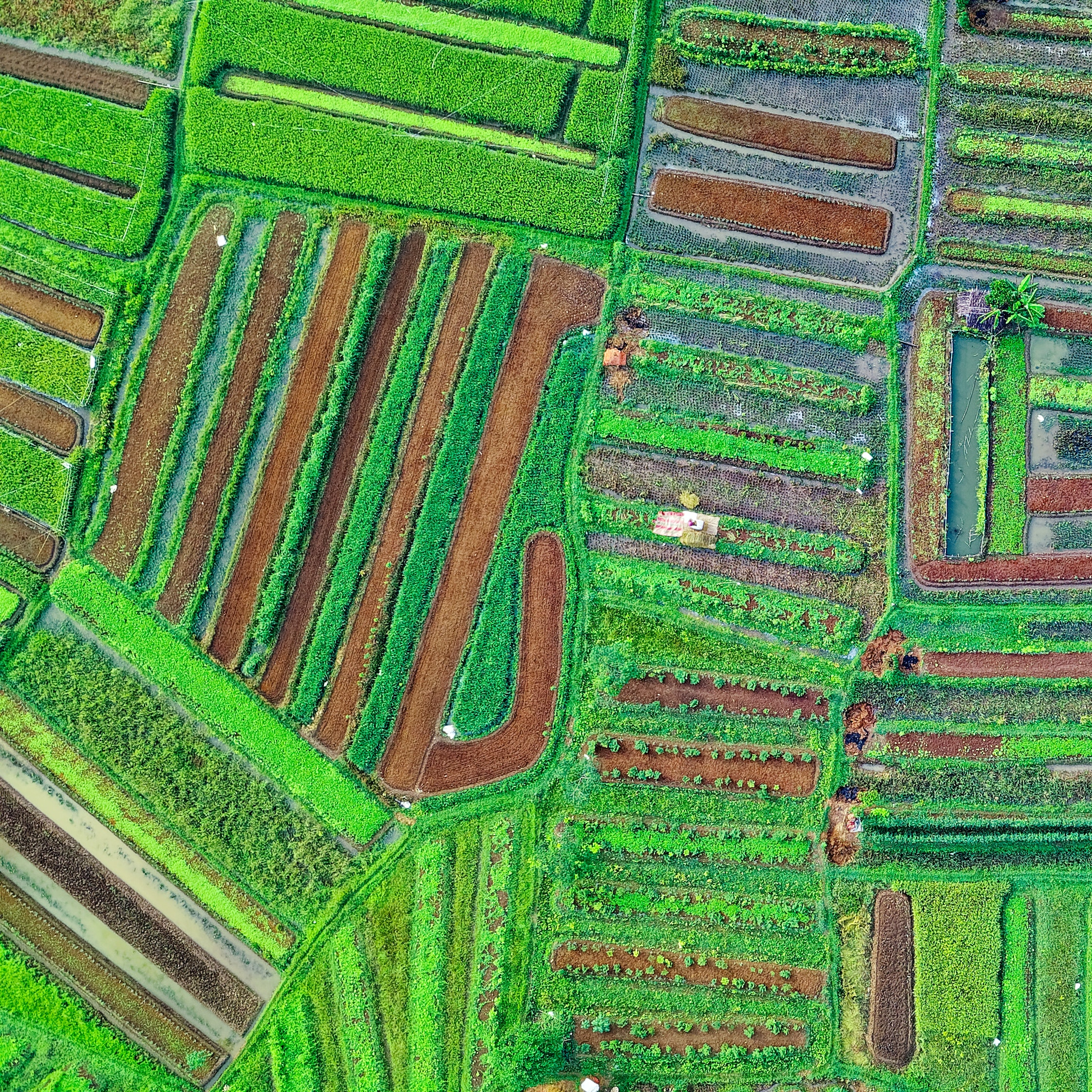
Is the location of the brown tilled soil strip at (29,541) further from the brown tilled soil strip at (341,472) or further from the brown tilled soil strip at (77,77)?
the brown tilled soil strip at (77,77)

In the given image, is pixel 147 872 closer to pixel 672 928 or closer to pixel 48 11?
pixel 672 928

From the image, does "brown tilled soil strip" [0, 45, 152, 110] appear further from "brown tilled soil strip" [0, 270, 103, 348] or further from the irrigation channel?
the irrigation channel

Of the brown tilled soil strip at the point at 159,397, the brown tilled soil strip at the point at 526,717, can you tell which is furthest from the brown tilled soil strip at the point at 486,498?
the brown tilled soil strip at the point at 159,397

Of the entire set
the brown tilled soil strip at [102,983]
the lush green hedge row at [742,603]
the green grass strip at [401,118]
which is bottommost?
the brown tilled soil strip at [102,983]

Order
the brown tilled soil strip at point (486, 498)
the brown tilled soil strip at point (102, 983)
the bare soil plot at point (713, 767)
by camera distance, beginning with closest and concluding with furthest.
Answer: the brown tilled soil strip at point (102, 983) → the bare soil plot at point (713, 767) → the brown tilled soil strip at point (486, 498)

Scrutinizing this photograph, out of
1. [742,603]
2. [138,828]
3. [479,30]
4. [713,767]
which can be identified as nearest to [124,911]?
[138,828]

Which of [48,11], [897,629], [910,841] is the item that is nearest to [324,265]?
[48,11]
